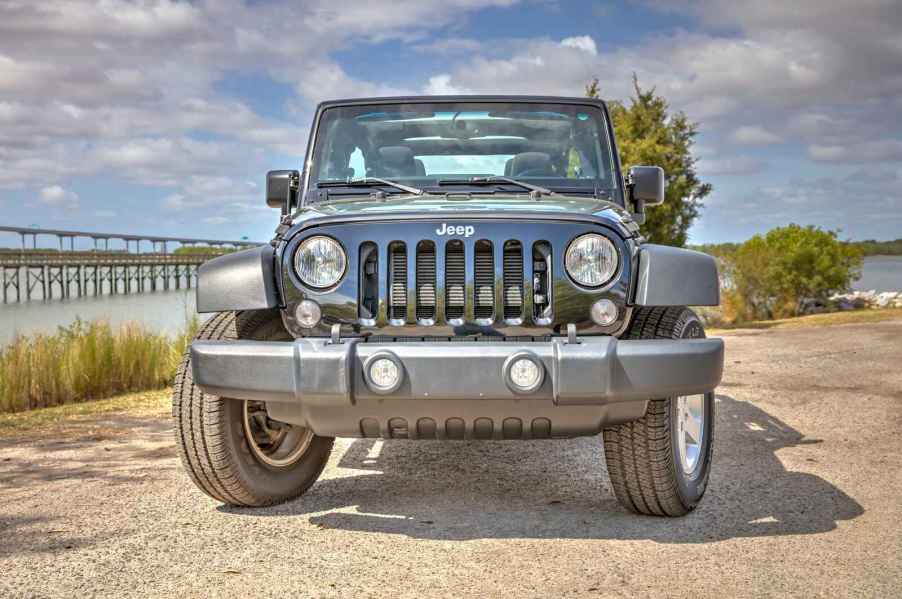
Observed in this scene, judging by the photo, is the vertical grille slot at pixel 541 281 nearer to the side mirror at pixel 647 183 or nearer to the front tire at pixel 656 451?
the front tire at pixel 656 451

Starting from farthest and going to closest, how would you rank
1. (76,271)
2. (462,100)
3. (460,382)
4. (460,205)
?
(76,271), (462,100), (460,205), (460,382)

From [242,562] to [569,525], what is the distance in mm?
1487

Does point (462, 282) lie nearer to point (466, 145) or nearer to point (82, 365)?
point (466, 145)

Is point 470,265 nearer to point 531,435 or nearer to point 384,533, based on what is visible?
point 531,435

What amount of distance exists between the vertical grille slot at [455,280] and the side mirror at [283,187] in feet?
5.76

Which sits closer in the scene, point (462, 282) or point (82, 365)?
point (462, 282)

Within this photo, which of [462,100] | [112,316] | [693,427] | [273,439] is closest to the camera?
[693,427]

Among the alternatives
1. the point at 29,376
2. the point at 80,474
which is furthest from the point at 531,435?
the point at 29,376

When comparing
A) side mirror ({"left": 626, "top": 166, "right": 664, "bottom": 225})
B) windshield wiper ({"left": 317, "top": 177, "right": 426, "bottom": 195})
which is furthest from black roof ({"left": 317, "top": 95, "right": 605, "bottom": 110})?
windshield wiper ({"left": 317, "top": 177, "right": 426, "bottom": 195})

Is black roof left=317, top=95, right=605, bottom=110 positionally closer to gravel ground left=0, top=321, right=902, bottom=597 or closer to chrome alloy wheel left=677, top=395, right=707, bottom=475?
chrome alloy wheel left=677, top=395, right=707, bottom=475

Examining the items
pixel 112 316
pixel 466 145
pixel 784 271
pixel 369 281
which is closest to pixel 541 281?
pixel 369 281

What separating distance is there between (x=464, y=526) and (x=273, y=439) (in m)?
1.17

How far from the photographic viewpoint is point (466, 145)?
5305 millimetres

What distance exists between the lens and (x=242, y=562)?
3.65 m
